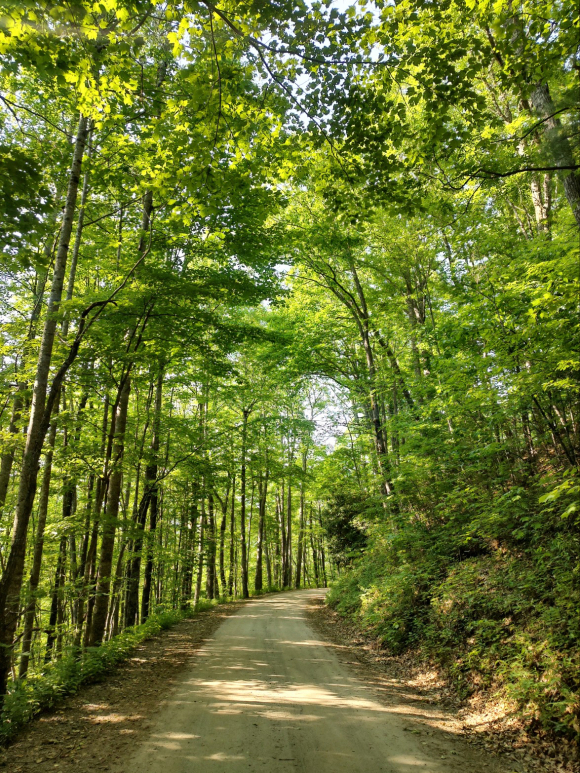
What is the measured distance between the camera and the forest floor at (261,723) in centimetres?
416

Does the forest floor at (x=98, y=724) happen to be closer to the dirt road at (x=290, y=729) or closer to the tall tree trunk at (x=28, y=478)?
the dirt road at (x=290, y=729)

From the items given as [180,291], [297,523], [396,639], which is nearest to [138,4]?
[180,291]

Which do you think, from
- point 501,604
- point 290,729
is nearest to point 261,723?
point 290,729

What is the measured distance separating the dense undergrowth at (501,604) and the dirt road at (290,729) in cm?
86

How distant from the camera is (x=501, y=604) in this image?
19.7 feet

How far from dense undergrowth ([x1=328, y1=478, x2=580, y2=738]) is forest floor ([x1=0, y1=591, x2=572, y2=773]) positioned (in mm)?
484

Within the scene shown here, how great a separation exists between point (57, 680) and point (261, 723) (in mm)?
3162

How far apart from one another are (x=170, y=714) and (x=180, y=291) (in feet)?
23.2

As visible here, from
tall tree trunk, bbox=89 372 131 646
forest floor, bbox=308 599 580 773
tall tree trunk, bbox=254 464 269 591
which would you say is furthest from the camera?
tall tree trunk, bbox=254 464 269 591

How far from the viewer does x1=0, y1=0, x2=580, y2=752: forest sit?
4.56 metres

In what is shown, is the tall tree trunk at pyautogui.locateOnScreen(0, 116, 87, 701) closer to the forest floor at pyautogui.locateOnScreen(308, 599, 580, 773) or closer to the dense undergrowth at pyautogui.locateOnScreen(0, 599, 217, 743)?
the dense undergrowth at pyautogui.locateOnScreen(0, 599, 217, 743)

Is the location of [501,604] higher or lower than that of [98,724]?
higher

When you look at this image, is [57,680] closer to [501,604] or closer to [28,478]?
[28,478]

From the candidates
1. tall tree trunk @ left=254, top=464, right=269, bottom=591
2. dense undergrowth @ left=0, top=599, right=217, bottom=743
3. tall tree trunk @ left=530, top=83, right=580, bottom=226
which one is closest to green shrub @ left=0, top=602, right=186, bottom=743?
dense undergrowth @ left=0, top=599, right=217, bottom=743
